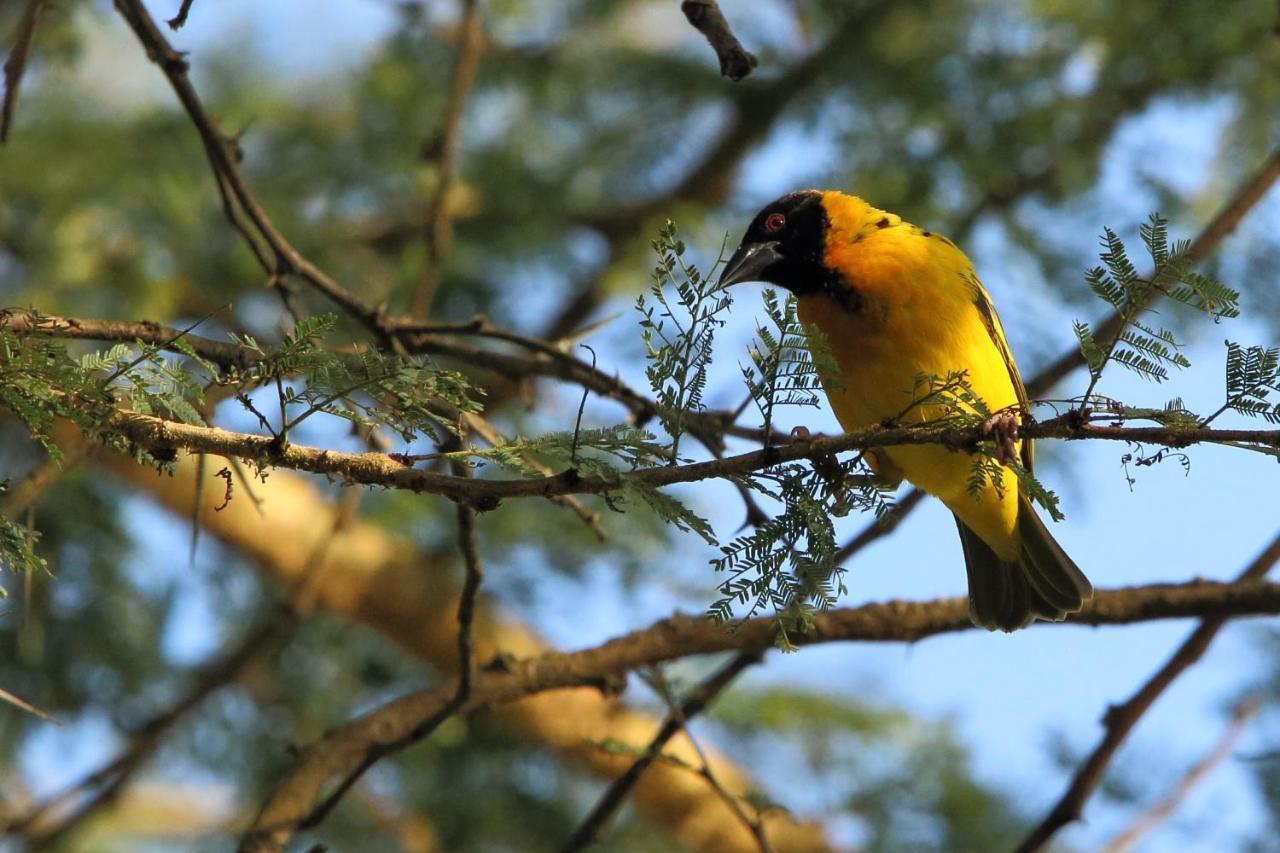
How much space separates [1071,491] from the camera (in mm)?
5676

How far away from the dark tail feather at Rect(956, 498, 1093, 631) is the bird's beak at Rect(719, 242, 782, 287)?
0.97 meters

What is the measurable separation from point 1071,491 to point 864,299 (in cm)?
248

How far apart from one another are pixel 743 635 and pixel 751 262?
106 centimetres

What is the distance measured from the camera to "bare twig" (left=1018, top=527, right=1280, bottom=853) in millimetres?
3703

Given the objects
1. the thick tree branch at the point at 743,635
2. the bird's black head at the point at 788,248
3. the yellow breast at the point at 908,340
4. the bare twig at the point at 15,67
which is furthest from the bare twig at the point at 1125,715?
the bare twig at the point at 15,67

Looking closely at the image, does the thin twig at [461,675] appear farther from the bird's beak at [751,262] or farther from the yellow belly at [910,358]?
the bird's beak at [751,262]

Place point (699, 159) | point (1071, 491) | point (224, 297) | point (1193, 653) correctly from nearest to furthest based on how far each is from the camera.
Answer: point (1193, 653)
point (1071, 491)
point (224, 297)
point (699, 159)

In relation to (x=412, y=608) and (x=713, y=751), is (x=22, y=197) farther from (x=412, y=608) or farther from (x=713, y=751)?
(x=713, y=751)

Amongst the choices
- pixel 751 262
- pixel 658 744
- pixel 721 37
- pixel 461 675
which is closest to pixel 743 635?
pixel 658 744

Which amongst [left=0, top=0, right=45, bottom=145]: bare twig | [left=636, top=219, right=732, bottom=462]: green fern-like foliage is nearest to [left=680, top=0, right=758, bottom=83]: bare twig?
[left=636, top=219, right=732, bottom=462]: green fern-like foliage

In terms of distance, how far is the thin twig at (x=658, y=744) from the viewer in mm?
3656

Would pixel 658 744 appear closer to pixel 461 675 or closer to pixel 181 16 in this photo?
pixel 461 675

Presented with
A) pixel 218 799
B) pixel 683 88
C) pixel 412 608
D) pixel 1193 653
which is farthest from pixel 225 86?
pixel 1193 653

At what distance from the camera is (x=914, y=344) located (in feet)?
11.4
